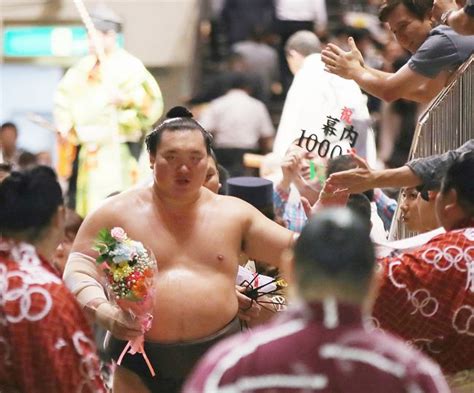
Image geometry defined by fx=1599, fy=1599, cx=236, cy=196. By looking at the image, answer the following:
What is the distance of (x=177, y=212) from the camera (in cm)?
586

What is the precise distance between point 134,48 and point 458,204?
32.5 ft

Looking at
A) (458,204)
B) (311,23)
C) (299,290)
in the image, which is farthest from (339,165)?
(311,23)

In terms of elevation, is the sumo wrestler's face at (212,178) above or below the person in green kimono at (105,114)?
above

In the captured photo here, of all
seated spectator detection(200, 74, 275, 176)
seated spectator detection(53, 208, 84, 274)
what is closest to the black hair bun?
seated spectator detection(53, 208, 84, 274)

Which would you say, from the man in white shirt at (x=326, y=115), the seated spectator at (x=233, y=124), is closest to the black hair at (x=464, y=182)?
the man in white shirt at (x=326, y=115)

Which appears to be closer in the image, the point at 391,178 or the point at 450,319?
the point at 450,319

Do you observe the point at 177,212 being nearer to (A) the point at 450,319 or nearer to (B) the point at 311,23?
(A) the point at 450,319

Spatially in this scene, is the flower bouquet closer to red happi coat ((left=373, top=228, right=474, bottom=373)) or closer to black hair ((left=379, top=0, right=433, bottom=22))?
red happi coat ((left=373, top=228, right=474, bottom=373))

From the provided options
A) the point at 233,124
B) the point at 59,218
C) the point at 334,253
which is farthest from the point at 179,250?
the point at 233,124

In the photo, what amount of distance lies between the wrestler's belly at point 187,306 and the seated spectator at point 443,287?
2.79ft

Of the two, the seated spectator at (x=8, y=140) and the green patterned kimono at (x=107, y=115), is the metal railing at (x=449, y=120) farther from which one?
the seated spectator at (x=8, y=140)

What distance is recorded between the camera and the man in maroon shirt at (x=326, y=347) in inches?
145

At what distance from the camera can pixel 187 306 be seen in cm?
570

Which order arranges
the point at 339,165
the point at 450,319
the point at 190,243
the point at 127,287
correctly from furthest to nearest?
the point at 339,165
the point at 190,243
the point at 127,287
the point at 450,319
